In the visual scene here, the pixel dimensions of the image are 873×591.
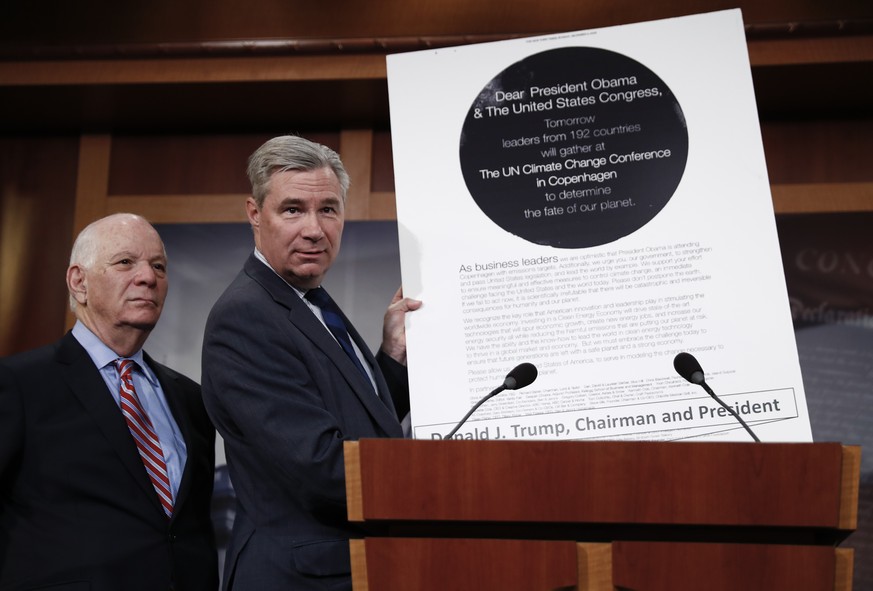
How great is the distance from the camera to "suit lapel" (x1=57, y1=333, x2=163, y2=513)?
2384mm

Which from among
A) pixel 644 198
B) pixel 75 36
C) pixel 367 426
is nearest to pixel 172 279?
pixel 75 36

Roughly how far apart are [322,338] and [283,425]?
280 mm

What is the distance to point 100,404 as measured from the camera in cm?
246

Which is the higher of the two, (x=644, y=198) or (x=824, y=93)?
(x=824, y=93)

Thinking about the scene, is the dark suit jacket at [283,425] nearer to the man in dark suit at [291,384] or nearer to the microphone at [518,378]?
the man in dark suit at [291,384]

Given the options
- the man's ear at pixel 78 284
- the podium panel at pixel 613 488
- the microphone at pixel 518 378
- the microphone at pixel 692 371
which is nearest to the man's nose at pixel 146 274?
the man's ear at pixel 78 284

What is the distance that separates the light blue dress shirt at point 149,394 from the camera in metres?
2.56

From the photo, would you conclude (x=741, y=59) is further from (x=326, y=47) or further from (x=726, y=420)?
(x=326, y=47)

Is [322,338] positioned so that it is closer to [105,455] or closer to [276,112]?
[105,455]

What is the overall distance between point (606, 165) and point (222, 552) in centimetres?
233

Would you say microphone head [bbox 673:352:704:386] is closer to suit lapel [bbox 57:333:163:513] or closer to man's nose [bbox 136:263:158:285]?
suit lapel [bbox 57:333:163:513]

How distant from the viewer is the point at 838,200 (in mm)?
3836

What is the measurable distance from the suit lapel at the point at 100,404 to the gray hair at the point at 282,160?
26.5 inches

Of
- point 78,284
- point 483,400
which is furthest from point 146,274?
point 483,400
